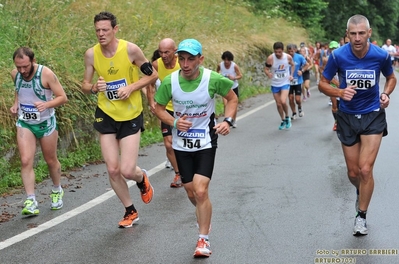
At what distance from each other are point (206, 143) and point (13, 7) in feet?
33.0

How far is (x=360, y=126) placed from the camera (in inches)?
289

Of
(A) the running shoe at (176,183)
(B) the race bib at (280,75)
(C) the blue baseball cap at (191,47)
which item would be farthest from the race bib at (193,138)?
(B) the race bib at (280,75)

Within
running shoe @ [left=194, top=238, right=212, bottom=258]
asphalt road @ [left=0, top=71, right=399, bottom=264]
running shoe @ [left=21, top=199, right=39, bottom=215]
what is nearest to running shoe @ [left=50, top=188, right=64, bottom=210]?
asphalt road @ [left=0, top=71, right=399, bottom=264]

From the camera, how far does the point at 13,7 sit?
15.6m

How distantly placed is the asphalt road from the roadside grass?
83 centimetres

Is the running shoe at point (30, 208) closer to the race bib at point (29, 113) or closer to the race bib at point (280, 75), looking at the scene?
the race bib at point (29, 113)

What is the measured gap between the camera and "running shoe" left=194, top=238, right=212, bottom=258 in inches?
254

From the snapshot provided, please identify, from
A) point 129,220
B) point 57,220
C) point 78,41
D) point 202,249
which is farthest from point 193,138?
point 78,41

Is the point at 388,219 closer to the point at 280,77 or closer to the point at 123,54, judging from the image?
the point at 123,54

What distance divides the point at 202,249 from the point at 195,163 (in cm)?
79

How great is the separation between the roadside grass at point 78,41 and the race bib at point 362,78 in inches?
188

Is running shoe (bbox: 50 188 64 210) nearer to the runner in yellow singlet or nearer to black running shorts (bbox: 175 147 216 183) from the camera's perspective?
the runner in yellow singlet

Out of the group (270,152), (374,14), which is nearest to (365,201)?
(270,152)

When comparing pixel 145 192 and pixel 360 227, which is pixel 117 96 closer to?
pixel 145 192
